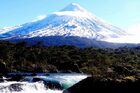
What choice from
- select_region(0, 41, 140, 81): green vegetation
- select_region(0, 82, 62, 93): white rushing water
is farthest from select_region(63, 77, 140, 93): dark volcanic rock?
select_region(0, 41, 140, 81): green vegetation

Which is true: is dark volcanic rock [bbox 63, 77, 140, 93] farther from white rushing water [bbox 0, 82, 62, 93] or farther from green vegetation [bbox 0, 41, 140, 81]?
green vegetation [bbox 0, 41, 140, 81]

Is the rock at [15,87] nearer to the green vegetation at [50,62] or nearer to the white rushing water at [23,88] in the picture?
the white rushing water at [23,88]

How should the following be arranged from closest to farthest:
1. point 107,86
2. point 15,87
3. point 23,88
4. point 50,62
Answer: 1. point 107,86
2. point 15,87
3. point 23,88
4. point 50,62

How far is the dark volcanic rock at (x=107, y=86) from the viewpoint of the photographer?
4581 cm

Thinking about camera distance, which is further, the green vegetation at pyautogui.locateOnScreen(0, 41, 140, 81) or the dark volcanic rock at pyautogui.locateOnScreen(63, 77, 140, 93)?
the green vegetation at pyautogui.locateOnScreen(0, 41, 140, 81)

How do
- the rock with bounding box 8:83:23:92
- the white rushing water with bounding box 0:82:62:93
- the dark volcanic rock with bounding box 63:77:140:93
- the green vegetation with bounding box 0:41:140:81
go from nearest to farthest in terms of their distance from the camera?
the dark volcanic rock with bounding box 63:77:140:93 < the white rushing water with bounding box 0:82:62:93 < the rock with bounding box 8:83:23:92 < the green vegetation with bounding box 0:41:140:81

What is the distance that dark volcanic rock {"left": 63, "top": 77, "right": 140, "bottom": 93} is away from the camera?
45.8m

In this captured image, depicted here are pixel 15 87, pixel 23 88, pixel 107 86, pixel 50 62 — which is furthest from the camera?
pixel 50 62

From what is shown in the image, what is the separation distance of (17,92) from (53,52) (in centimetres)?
6792

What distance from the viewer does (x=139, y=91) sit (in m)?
44.9

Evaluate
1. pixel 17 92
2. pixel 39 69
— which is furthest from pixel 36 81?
pixel 39 69

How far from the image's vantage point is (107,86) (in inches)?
1832

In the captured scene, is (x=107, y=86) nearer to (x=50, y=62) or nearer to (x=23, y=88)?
(x=23, y=88)

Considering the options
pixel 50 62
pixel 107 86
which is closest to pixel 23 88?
pixel 107 86
